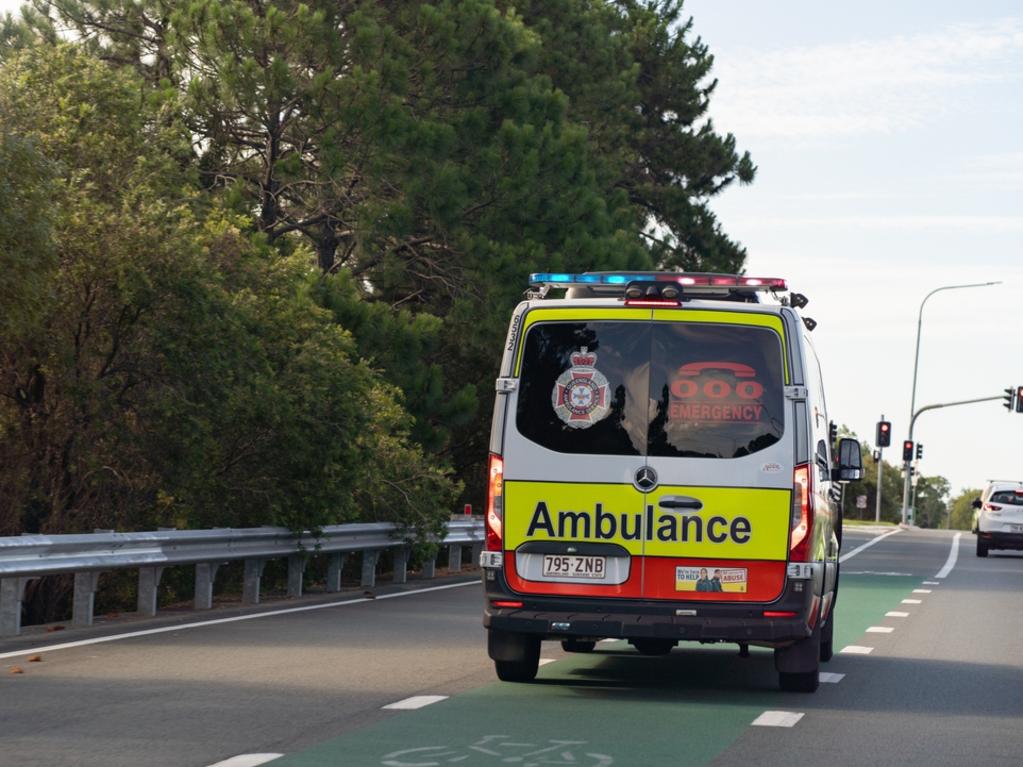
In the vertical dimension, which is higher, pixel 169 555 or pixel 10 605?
pixel 169 555

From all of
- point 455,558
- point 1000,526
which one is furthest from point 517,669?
point 1000,526

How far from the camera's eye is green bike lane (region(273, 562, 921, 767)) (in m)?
9.21

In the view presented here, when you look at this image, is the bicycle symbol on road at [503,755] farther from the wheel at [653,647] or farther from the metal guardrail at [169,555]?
the metal guardrail at [169,555]

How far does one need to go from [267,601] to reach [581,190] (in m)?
16.0

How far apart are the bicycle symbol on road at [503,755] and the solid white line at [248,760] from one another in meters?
0.53

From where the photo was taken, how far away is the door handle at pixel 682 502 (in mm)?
11477

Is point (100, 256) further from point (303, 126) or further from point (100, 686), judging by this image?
point (303, 126)

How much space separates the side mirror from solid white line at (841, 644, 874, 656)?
1945mm

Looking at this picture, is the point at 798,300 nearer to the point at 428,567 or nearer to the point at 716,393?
the point at 716,393

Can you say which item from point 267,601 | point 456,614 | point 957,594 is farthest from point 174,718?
point 957,594

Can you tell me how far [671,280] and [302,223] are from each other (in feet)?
69.2

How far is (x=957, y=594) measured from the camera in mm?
25312

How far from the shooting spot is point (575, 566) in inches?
457

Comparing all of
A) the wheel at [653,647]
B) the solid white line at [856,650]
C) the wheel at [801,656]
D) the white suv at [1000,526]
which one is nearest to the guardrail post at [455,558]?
the solid white line at [856,650]
